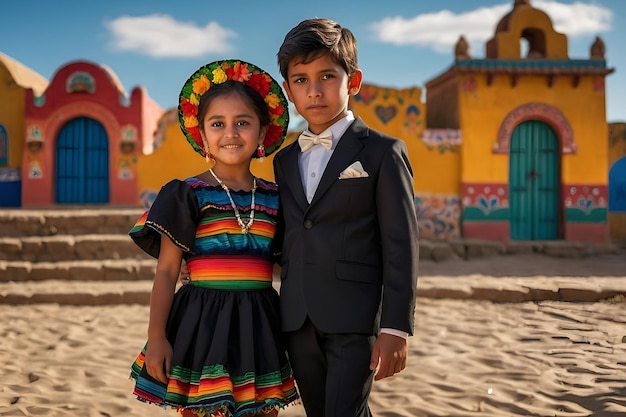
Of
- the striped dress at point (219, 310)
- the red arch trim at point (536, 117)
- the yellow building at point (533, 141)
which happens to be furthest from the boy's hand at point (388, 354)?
the red arch trim at point (536, 117)

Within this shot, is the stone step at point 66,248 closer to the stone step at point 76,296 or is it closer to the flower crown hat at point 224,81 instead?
the stone step at point 76,296

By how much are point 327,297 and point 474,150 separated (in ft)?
33.1

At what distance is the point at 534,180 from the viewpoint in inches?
454

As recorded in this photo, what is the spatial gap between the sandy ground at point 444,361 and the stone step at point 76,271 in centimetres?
98

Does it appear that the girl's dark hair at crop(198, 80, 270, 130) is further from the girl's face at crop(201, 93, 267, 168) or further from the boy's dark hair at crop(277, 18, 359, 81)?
the boy's dark hair at crop(277, 18, 359, 81)

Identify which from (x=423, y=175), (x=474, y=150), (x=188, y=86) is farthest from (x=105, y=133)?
(x=188, y=86)

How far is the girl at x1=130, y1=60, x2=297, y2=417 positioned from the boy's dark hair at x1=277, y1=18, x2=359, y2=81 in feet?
0.77

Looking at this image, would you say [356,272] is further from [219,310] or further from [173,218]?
[173,218]

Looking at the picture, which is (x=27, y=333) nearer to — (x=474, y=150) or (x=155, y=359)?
(x=155, y=359)

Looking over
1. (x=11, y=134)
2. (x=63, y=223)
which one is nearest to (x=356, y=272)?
(x=63, y=223)

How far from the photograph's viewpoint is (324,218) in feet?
6.29

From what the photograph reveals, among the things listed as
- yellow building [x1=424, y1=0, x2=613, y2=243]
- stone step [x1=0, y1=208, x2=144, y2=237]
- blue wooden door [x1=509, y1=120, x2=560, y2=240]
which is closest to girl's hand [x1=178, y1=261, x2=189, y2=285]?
stone step [x1=0, y1=208, x2=144, y2=237]

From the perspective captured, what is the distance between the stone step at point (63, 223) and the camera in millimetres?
8617

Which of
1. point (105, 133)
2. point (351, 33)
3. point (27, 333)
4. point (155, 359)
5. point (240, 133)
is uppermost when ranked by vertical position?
point (105, 133)
